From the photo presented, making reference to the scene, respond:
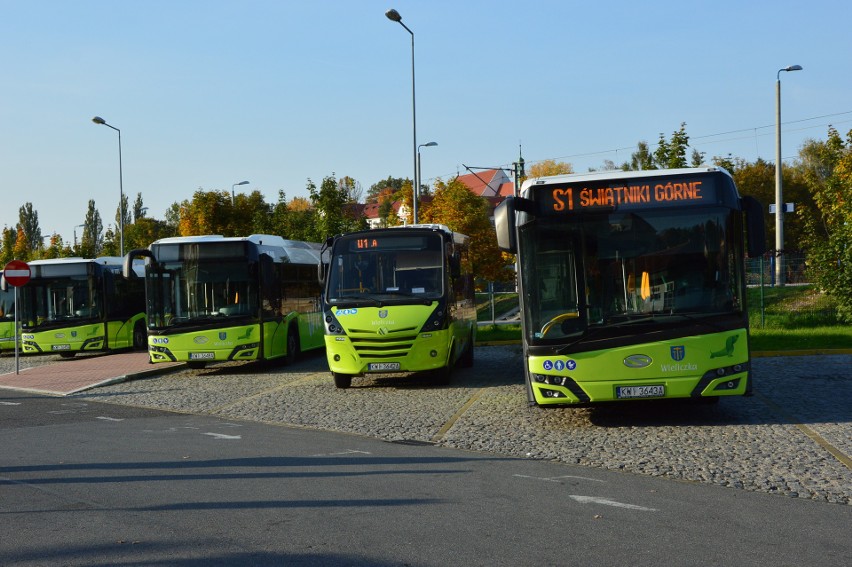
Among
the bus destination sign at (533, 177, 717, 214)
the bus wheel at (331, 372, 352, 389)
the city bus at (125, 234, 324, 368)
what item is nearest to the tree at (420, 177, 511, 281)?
the city bus at (125, 234, 324, 368)

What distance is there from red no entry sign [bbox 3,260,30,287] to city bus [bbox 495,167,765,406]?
1577 cm

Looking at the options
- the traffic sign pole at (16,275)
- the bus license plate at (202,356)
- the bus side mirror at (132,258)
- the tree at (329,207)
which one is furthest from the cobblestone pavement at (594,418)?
the tree at (329,207)

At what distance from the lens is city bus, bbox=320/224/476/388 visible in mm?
16984

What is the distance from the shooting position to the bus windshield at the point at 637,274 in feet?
38.0

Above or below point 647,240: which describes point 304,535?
below

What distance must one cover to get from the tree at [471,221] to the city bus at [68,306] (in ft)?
72.4

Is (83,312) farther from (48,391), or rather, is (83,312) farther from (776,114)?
(776,114)

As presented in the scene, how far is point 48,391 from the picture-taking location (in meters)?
19.2

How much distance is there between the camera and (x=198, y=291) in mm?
21000

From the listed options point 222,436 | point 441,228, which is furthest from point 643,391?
point 441,228

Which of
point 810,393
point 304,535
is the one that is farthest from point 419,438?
point 810,393

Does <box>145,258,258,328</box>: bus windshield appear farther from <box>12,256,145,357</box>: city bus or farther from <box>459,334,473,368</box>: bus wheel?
<box>12,256,145,357</box>: city bus

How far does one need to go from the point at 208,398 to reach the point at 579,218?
7.99 meters

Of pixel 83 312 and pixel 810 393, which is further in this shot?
pixel 83 312
